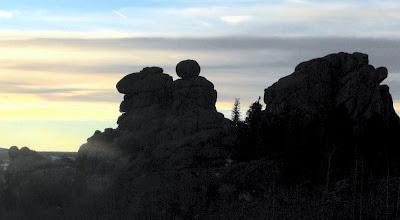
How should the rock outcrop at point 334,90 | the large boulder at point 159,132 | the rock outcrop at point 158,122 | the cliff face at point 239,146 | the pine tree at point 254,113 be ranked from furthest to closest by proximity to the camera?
1. the rock outcrop at point 158,122
2. the large boulder at point 159,132
3. the pine tree at point 254,113
4. the rock outcrop at point 334,90
5. the cliff face at point 239,146

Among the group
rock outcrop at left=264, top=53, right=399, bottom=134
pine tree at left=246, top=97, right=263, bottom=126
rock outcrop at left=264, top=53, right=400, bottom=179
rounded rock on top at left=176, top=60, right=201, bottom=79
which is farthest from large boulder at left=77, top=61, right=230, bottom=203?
rock outcrop at left=264, top=53, right=399, bottom=134

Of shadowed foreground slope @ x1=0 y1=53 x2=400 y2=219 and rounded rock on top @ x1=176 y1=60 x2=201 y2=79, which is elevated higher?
rounded rock on top @ x1=176 y1=60 x2=201 y2=79

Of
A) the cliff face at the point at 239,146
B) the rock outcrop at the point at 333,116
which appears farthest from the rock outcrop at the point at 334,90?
the cliff face at the point at 239,146

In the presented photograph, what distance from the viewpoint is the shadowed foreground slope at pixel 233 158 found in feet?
346

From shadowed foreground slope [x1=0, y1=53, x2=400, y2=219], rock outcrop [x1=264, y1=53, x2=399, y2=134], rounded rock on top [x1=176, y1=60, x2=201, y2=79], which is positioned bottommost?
shadowed foreground slope [x1=0, y1=53, x2=400, y2=219]

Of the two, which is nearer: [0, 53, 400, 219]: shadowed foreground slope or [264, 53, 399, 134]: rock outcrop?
[0, 53, 400, 219]: shadowed foreground slope

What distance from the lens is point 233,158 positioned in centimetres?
13312

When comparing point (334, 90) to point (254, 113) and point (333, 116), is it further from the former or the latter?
point (333, 116)

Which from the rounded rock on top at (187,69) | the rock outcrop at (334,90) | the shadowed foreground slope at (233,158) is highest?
the rounded rock on top at (187,69)

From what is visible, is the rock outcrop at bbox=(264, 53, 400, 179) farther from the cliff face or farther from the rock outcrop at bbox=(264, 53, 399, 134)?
the cliff face

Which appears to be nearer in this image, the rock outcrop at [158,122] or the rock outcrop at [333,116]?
the rock outcrop at [333,116]

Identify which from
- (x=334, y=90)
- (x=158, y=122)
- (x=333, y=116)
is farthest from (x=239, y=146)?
(x=333, y=116)

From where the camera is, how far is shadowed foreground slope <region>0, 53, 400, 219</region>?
346 feet

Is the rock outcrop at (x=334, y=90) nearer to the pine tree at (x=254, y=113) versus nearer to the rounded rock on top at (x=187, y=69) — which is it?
the pine tree at (x=254, y=113)
